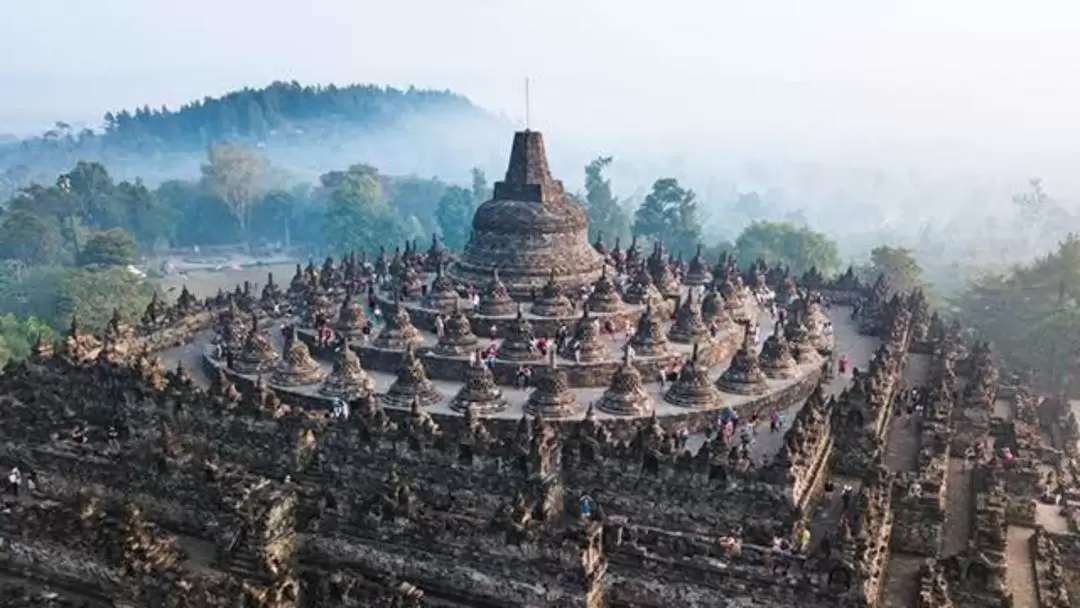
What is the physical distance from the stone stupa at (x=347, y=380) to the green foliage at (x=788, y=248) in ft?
156

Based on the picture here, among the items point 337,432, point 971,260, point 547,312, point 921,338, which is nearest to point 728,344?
point 547,312

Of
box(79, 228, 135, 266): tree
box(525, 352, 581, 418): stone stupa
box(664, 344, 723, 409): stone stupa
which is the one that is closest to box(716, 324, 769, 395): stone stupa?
box(664, 344, 723, 409): stone stupa

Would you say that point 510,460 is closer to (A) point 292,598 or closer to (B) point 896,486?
(A) point 292,598

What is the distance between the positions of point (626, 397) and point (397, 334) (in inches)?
343

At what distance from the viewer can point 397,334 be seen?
30859mm

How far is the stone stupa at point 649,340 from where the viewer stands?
29867mm

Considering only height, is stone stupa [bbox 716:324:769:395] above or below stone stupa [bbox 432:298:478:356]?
below

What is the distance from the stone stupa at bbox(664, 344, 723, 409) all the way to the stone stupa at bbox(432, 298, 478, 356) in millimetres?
6574

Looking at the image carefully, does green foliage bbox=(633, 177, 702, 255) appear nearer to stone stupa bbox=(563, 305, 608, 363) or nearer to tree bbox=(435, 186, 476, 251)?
tree bbox=(435, 186, 476, 251)

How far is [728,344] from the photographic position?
109ft

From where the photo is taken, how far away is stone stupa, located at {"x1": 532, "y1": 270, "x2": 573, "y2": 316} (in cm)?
3244

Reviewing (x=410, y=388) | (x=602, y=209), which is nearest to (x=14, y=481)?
(x=410, y=388)

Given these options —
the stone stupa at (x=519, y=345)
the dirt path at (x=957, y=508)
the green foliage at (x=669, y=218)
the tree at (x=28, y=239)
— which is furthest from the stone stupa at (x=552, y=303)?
the tree at (x=28, y=239)

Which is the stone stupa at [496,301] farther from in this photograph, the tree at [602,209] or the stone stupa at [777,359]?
the tree at [602,209]
